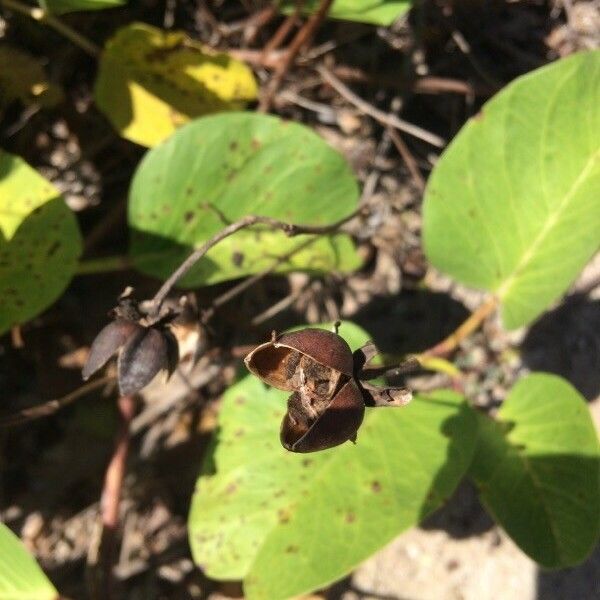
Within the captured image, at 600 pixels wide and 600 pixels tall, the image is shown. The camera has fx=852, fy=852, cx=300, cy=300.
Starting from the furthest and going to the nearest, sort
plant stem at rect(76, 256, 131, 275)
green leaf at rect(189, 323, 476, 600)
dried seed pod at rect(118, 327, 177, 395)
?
plant stem at rect(76, 256, 131, 275)
green leaf at rect(189, 323, 476, 600)
dried seed pod at rect(118, 327, 177, 395)

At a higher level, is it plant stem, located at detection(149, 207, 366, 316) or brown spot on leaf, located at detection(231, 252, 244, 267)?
plant stem, located at detection(149, 207, 366, 316)

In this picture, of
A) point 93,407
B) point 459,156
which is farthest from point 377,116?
point 93,407

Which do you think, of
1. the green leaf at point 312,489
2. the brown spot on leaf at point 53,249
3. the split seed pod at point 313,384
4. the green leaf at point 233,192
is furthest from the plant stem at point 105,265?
the split seed pod at point 313,384

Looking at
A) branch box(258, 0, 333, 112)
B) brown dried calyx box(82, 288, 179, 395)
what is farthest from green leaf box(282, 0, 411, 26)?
brown dried calyx box(82, 288, 179, 395)

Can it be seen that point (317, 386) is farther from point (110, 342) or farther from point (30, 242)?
point (30, 242)

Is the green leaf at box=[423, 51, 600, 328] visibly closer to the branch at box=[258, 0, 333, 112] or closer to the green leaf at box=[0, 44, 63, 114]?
the branch at box=[258, 0, 333, 112]
